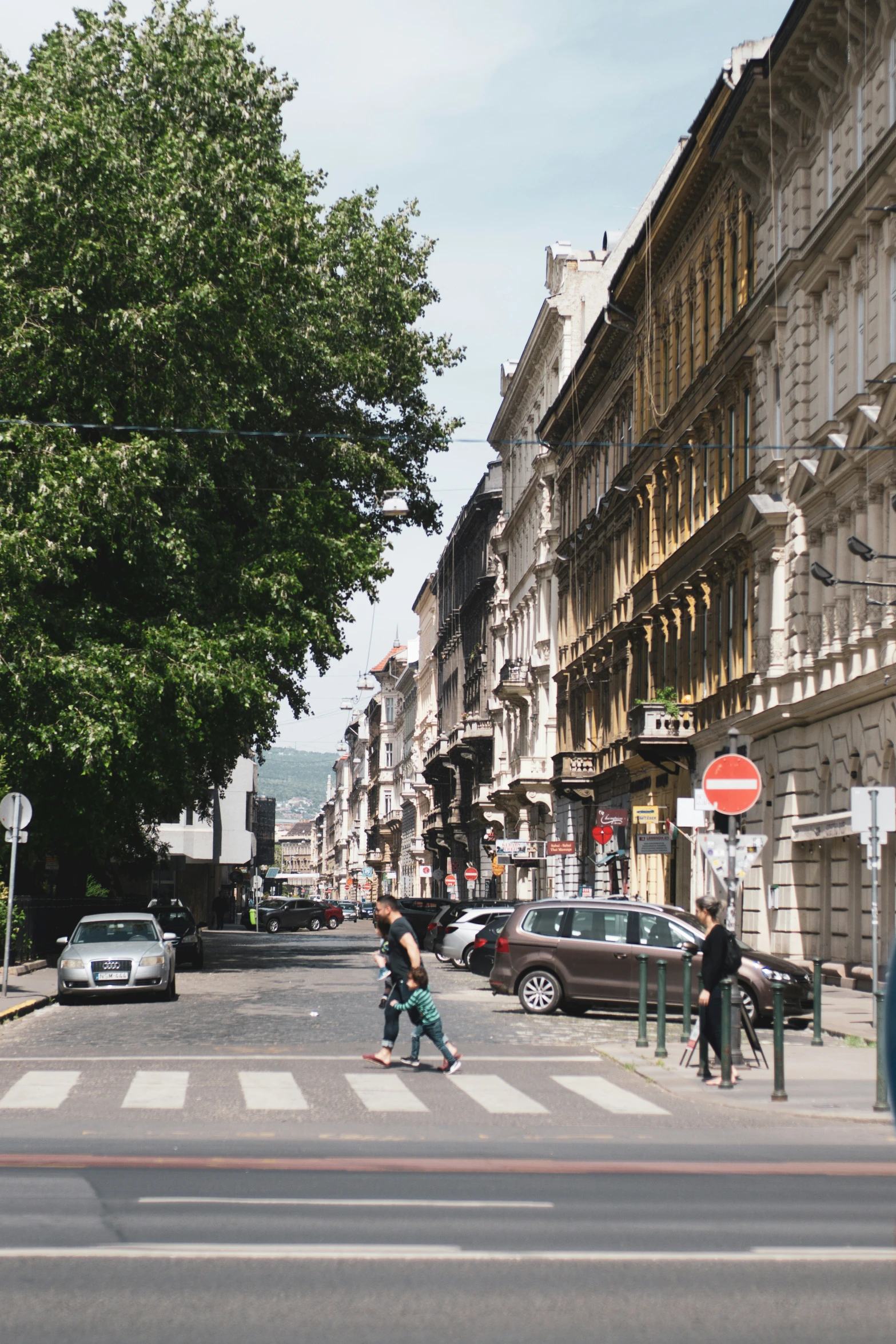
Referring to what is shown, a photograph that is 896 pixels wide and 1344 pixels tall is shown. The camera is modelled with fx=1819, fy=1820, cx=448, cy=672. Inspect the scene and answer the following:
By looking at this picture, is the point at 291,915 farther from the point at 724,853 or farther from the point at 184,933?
the point at 724,853

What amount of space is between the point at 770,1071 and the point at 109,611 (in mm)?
18227

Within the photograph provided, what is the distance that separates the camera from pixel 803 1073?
1758 centimetres

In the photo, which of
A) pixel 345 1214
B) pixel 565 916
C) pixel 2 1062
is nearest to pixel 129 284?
pixel 565 916

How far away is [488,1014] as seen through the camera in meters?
25.4

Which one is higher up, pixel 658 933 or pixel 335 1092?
pixel 658 933

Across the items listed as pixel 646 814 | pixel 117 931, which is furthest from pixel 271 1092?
pixel 646 814

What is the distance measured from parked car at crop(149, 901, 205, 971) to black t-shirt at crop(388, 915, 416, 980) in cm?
1987

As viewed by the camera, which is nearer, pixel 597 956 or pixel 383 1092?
pixel 383 1092

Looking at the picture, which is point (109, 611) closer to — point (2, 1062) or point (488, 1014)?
point (488, 1014)

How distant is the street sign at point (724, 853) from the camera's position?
19.2m

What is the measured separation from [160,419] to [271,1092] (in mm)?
18378

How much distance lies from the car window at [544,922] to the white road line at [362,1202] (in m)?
14.9

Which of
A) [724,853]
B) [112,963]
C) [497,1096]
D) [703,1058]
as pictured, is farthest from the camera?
[112,963]

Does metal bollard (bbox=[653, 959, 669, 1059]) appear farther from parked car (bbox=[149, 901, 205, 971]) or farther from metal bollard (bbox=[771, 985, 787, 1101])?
parked car (bbox=[149, 901, 205, 971])
